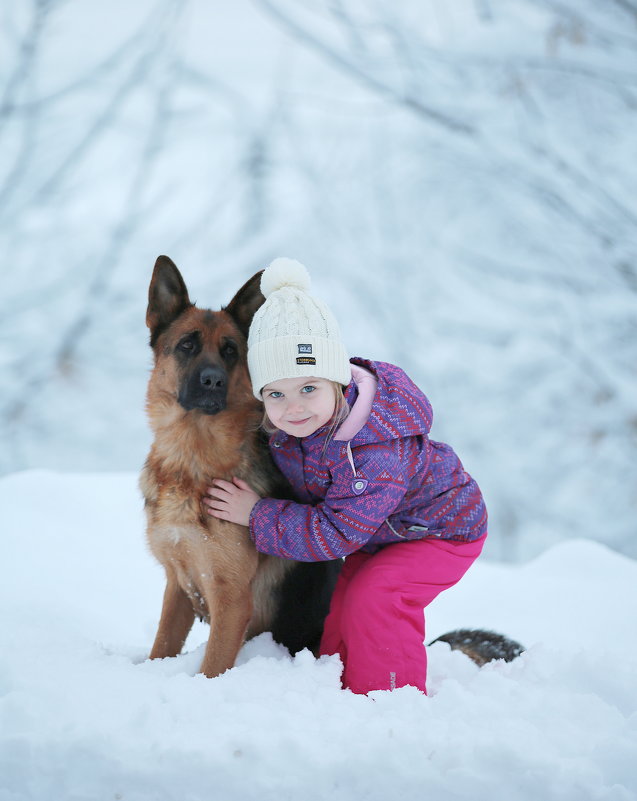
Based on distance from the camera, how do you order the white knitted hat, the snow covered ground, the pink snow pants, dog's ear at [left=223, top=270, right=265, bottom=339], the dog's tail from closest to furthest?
the snow covered ground < the white knitted hat < the pink snow pants < dog's ear at [left=223, top=270, right=265, bottom=339] < the dog's tail

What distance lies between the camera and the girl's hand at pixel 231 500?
2.53 m

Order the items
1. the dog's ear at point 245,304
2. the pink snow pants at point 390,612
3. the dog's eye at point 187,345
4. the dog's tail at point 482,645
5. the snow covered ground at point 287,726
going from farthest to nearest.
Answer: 1. the dog's tail at point 482,645
2. the dog's ear at point 245,304
3. the dog's eye at point 187,345
4. the pink snow pants at point 390,612
5. the snow covered ground at point 287,726

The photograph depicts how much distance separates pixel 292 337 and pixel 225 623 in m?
1.06

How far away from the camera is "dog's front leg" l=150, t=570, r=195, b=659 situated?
9.28 ft

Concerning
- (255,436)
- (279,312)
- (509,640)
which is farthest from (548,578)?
(279,312)

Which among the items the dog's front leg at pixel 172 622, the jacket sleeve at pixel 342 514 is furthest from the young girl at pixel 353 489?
the dog's front leg at pixel 172 622

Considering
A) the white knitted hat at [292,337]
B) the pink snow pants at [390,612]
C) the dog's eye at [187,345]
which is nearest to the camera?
the white knitted hat at [292,337]

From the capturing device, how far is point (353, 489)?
2.40 meters

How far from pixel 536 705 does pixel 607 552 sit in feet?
9.33

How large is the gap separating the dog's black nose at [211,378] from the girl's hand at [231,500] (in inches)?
14.4

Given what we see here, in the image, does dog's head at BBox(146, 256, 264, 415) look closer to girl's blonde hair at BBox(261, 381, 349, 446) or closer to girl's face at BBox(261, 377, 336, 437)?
girl's face at BBox(261, 377, 336, 437)

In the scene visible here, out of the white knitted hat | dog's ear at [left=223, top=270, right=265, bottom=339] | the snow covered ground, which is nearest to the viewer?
the snow covered ground

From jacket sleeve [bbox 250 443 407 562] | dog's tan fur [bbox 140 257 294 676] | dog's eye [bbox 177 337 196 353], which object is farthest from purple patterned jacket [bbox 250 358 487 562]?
dog's eye [bbox 177 337 196 353]

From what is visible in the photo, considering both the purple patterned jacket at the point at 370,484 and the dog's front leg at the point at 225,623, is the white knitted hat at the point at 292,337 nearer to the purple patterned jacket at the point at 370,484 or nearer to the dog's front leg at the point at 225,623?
the purple patterned jacket at the point at 370,484
